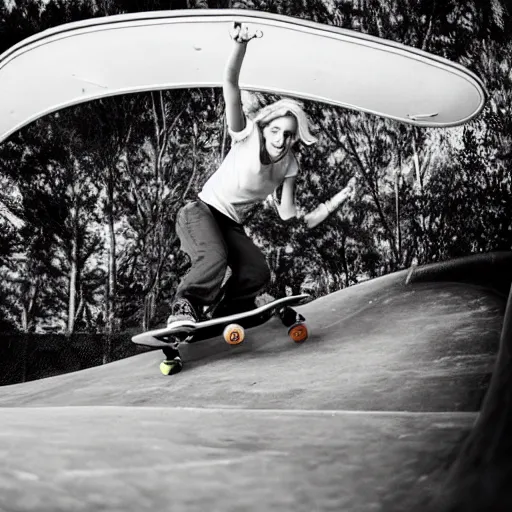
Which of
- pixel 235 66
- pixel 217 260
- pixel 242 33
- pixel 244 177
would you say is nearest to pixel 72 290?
pixel 217 260

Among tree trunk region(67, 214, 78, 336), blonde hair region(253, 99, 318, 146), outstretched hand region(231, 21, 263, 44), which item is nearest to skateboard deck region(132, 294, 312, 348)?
tree trunk region(67, 214, 78, 336)

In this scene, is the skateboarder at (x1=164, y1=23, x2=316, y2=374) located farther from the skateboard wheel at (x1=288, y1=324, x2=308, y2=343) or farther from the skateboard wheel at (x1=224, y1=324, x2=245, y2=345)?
the skateboard wheel at (x1=288, y1=324, x2=308, y2=343)

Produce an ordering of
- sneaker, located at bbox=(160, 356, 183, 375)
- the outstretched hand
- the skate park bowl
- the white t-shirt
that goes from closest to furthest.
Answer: the skate park bowl, sneaker, located at bbox=(160, 356, 183, 375), the outstretched hand, the white t-shirt

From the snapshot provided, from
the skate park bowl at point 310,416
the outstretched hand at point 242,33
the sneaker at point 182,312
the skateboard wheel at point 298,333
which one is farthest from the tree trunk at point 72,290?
the outstretched hand at point 242,33

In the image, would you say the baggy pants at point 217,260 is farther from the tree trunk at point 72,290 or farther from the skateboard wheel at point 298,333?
the tree trunk at point 72,290

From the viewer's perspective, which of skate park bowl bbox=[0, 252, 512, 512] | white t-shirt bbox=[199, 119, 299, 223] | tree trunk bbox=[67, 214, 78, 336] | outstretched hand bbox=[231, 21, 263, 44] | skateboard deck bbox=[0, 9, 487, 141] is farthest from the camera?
tree trunk bbox=[67, 214, 78, 336]

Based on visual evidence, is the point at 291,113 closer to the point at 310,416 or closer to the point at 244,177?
the point at 244,177

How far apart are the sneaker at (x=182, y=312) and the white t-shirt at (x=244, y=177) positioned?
0.69 metres

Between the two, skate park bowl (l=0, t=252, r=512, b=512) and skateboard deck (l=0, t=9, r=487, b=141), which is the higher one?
skateboard deck (l=0, t=9, r=487, b=141)

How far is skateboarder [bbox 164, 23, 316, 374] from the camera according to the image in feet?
12.4

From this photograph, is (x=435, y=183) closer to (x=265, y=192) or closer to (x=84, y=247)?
(x=265, y=192)

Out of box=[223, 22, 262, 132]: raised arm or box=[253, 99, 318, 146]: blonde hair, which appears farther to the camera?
box=[253, 99, 318, 146]: blonde hair

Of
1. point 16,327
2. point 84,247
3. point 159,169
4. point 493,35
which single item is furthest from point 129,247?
point 493,35

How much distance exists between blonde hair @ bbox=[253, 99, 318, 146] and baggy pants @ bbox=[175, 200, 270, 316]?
2.35 feet
